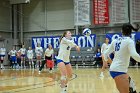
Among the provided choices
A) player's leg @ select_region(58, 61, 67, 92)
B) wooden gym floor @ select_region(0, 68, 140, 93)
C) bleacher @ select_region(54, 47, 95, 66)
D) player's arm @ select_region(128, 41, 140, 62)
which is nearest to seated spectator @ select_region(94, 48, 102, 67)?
bleacher @ select_region(54, 47, 95, 66)

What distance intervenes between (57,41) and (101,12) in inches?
212

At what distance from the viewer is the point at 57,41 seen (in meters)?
29.1

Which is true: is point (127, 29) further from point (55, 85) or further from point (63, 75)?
point (55, 85)

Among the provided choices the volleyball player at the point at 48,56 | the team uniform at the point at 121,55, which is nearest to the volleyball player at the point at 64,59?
the team uniform at the point at 121,55

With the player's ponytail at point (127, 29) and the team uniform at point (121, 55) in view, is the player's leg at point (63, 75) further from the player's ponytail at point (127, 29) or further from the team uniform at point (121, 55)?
the player's ponytail at point (127, 29)

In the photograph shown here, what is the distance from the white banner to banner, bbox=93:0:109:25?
2.64 feet

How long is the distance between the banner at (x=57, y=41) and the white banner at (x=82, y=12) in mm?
1625

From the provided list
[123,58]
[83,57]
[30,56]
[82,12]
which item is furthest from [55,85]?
[82,12]

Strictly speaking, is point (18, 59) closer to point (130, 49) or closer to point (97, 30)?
point (97, 30)

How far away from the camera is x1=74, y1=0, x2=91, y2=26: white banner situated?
2828cm

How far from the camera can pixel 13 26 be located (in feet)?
110

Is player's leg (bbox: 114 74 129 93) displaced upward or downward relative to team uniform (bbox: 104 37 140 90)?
downward

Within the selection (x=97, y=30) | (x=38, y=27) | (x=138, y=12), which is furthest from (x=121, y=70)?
(x=38, y=27)

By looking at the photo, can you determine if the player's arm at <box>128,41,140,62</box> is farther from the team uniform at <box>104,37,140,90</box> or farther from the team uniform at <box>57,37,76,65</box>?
the team uniform at <box>57,37,76,65</box>
